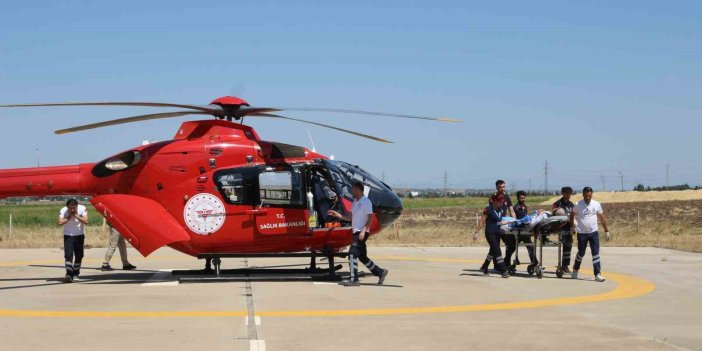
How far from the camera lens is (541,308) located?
1161 cm

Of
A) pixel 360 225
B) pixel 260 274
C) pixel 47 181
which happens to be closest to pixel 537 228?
pixel 360 225

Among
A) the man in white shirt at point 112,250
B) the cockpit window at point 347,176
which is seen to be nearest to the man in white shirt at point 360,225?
the cockpit window at point 347,176

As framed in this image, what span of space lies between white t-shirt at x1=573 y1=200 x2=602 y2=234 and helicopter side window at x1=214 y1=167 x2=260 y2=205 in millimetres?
6414

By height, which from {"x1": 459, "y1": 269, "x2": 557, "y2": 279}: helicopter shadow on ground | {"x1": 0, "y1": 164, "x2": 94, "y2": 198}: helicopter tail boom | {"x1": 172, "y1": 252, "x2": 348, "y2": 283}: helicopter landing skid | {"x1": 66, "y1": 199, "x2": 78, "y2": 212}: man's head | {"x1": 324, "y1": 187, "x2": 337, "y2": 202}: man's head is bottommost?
{"x1": 459, "y1": 269, "x2": 557, "y2": 279}: helicopter shadow on ground

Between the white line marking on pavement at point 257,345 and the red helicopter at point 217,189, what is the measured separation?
6437 millimetres

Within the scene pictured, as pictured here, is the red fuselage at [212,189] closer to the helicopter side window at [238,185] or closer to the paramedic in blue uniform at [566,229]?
the helicopter side window at [238,185]

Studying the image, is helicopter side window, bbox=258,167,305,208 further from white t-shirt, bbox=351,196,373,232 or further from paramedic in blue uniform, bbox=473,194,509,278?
paramedic in blue uniform, bbox=473,194,509,278

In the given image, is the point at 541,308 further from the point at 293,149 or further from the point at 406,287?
the point at 293,149

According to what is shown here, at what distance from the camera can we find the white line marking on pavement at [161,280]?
1491 centimetres

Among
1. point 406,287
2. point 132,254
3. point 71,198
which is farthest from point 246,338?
point 132,254

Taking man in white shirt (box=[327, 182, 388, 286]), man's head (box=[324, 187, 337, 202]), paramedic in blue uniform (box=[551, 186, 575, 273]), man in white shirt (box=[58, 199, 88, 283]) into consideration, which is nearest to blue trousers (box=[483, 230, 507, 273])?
paramedic in blue uniform (box=[551, 186, 575, 273])

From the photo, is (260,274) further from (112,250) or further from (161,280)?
(112,250)

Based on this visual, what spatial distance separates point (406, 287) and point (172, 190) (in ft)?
16.1

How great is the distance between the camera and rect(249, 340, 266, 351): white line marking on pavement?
845cm
